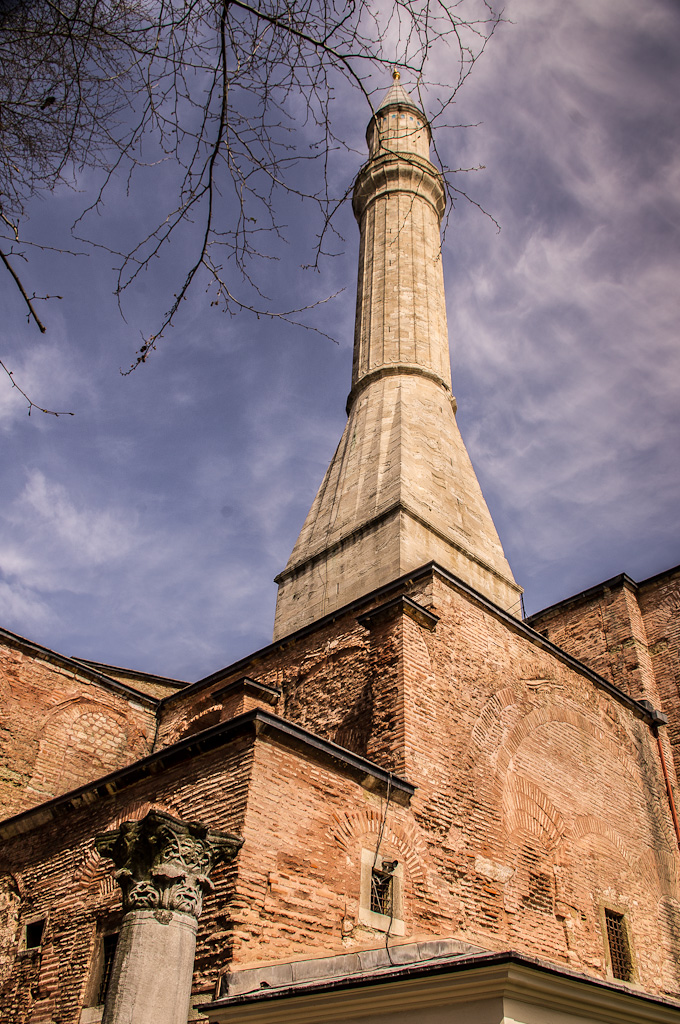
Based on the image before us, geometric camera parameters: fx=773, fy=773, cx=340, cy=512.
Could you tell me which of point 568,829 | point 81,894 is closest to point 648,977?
point 568,829

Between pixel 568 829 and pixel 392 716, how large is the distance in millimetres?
2873

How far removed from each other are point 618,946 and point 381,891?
396 centimetres

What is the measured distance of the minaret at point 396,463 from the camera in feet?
42.8

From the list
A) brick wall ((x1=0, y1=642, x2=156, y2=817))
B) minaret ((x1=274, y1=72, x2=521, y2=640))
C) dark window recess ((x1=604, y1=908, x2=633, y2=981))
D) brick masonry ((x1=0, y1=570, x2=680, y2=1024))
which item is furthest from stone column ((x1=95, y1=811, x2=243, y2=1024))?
minaret ((x1=274, y1=72, x2=521, y2=640))

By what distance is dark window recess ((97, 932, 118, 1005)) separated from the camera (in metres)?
6.92

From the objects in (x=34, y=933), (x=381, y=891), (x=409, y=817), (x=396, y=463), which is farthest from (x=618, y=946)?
(x=396, y=463)

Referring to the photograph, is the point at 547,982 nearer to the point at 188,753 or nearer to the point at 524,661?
the point at 188,753

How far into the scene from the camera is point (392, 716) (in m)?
8.23

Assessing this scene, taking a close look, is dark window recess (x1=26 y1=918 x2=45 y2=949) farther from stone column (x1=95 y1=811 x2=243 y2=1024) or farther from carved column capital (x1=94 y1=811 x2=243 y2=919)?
carved column capital (x1=94 y1=811 x2=243 y2=919)

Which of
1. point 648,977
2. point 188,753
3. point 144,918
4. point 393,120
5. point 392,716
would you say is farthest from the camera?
point 393,120

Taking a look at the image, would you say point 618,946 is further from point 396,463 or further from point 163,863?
point 396,463

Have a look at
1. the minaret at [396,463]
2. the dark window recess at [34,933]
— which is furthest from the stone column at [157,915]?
the minaret at [396,463]

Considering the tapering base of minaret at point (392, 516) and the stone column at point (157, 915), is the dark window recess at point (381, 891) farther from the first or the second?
the tapering base of minaret at point (392, 516)

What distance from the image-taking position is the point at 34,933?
312 inches
